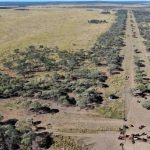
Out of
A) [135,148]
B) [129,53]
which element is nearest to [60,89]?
[135,148]

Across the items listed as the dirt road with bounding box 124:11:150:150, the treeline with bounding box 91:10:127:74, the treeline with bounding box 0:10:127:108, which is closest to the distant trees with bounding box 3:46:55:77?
the treeline with bounding box 0:10:127:108

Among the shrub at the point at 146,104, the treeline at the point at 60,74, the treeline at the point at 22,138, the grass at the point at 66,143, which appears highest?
the treeline at the point at 60,74

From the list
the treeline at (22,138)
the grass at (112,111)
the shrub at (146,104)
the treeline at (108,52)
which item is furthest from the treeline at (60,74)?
the treeline at (22,138)

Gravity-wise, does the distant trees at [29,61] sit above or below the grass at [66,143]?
above

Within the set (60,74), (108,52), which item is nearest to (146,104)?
(60,74)

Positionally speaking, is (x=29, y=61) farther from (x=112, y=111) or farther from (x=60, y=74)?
(x=112, y=111)

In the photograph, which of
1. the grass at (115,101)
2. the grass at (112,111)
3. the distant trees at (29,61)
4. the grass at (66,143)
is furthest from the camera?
Result: the distant trees at (29,61)

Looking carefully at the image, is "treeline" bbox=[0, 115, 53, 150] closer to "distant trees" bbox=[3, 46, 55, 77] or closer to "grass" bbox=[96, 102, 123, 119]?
"grass" bbox=[96, 102, 123, 119]

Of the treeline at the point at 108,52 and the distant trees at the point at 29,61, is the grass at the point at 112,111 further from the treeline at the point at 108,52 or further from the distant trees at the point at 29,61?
the distant trees at the point at 29,61

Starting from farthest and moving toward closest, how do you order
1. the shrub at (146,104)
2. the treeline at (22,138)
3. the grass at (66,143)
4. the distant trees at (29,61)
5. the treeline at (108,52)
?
the treeline at (108,52) → the distant trees at (29,61) → the shrub at (146,104) → the grass at (66,143) → the treeline at (22,138)

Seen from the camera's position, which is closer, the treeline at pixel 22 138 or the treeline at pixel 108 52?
the treeline at pixel 22 138
